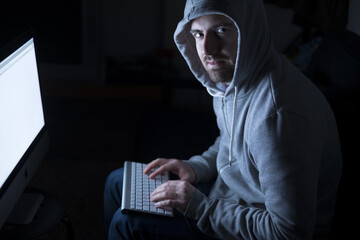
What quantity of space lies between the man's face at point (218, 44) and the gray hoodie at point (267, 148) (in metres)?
0.04

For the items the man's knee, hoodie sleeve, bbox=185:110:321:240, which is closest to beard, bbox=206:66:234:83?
hoodie sleeve, bbox=185:110:321:240

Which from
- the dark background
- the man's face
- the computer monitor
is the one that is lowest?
the dark background

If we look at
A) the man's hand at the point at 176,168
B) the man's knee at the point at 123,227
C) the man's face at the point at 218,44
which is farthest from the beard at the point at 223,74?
the man's knee at the point at 123,227

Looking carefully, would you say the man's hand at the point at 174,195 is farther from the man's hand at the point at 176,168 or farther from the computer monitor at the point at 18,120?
the computer monitor at the point at 18,120

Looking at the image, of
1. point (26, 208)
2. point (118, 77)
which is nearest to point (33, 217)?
point (26, 208)

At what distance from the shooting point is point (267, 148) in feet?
3.49

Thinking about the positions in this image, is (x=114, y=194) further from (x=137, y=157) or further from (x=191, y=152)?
(x=191, y=152)

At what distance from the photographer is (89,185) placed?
7.78 feet

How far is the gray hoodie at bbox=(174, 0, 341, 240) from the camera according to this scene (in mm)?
1053

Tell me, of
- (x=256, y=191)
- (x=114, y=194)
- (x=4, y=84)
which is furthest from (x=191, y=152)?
(x=4, y=84)

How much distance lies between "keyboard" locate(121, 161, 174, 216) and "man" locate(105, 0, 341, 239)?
25mm

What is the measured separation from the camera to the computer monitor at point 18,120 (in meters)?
1.04

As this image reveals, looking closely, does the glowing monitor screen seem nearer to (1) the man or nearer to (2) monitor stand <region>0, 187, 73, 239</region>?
(2) monitor stand <region>0, 187, 73, 239</region>

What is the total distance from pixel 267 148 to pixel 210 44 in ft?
1.10
